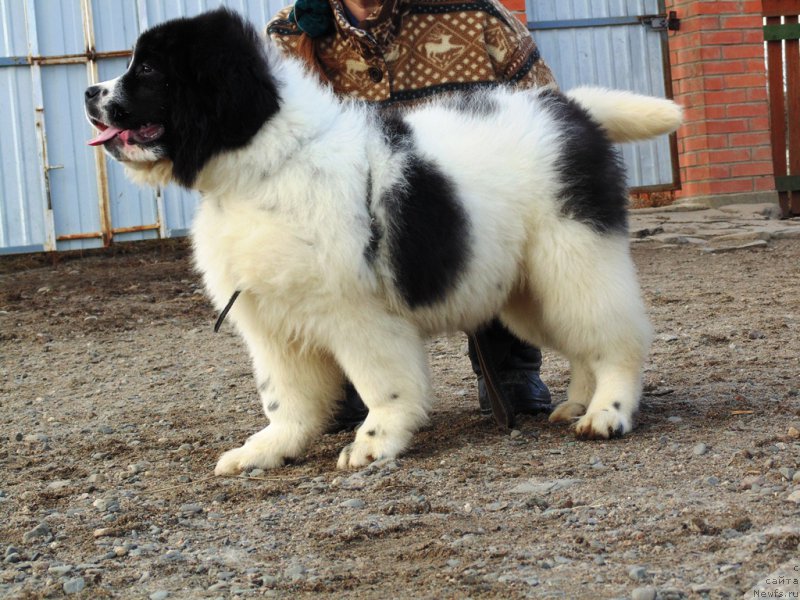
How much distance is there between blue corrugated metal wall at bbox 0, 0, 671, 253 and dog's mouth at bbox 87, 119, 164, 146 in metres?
5.95

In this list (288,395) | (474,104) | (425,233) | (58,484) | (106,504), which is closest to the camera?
(106,504)

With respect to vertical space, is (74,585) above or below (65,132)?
below

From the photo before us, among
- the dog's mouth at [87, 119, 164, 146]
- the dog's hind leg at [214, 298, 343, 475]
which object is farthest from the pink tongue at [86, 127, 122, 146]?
the dog's hind leg at [214, 298, 343, 475]

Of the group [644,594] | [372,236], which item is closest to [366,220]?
[372,236]

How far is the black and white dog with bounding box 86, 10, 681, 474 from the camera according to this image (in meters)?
3.39

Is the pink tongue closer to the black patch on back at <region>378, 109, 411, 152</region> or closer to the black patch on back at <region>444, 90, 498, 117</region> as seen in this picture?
the black patch on back at <region>378, 109, 411, 152</region>

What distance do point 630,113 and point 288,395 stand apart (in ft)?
5.22

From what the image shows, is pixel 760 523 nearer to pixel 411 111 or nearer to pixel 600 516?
pixel 600 516

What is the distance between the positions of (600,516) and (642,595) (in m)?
0.59

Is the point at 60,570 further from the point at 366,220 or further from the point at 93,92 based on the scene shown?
the point at 93,92

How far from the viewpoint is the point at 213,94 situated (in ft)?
11.1

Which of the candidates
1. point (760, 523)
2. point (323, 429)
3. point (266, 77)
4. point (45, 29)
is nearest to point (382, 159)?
point (266, 77)

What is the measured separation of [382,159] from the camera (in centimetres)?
351

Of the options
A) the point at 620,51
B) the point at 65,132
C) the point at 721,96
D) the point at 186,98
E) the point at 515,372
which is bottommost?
the point at 515,372
